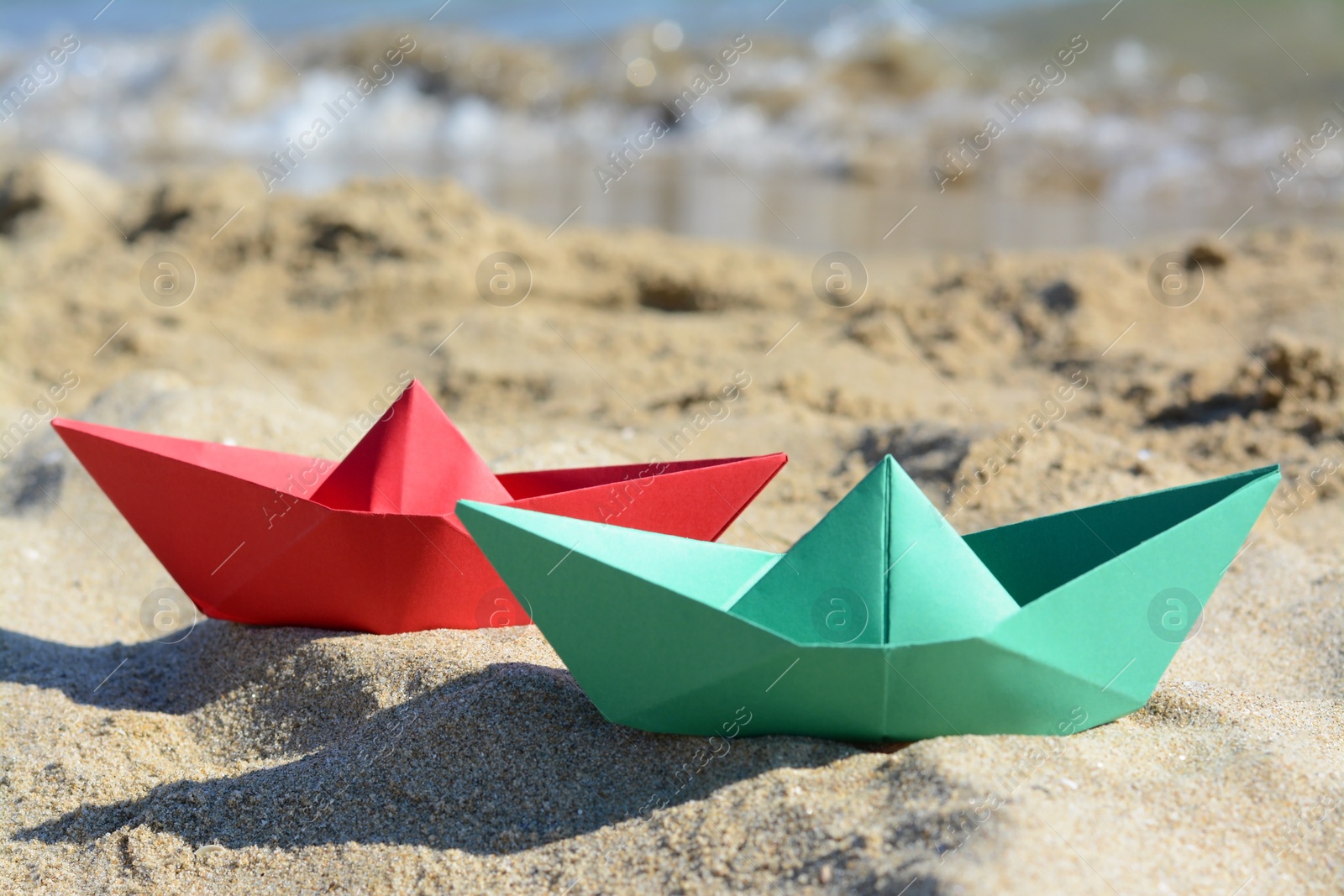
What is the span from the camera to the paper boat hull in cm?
239

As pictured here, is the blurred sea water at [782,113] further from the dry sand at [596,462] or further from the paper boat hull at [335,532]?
the paper boat hull at [335,532]

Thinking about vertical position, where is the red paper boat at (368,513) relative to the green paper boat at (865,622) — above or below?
above

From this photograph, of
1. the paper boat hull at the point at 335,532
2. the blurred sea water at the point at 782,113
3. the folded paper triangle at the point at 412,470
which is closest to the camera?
the paper boat hull at the point at 335,532

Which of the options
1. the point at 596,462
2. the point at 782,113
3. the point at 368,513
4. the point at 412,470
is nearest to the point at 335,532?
the point at 368,513

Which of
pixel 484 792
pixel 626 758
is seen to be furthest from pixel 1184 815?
pixel 484 792

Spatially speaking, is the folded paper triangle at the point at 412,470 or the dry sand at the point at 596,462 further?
the folded paper triangle at the point at 412,470

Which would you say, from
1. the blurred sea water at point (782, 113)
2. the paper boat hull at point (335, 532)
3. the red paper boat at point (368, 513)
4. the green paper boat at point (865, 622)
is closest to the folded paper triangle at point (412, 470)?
the red paper boat at point (368, 513)

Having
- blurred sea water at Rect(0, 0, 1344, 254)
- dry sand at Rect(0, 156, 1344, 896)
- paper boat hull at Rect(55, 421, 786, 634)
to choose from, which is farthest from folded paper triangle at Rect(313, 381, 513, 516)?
blurred sea water at Rect(0, 0, 1344, 254)

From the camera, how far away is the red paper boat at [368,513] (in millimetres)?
2398

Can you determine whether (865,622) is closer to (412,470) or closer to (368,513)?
(368,513)

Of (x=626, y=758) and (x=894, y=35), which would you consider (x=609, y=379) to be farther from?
(x=894, y=35)

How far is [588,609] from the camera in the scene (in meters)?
1.91

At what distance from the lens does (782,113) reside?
14.9m

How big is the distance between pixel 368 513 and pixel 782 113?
13441 mm
